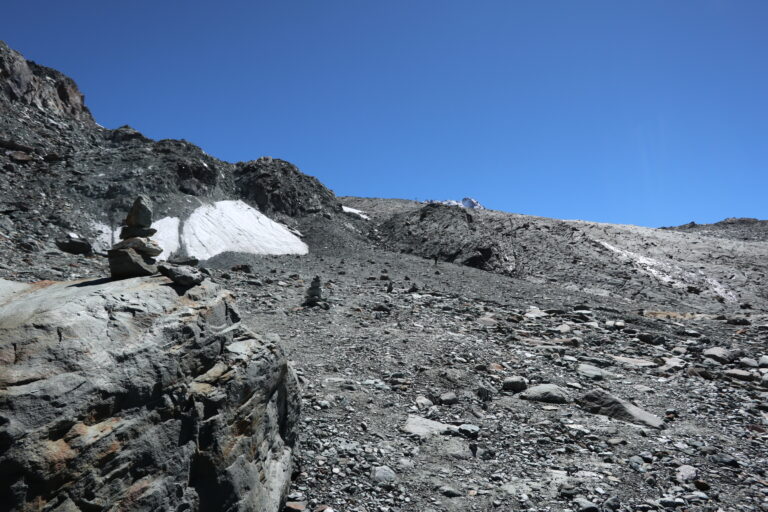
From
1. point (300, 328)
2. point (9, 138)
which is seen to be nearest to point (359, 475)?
point (300, 328)

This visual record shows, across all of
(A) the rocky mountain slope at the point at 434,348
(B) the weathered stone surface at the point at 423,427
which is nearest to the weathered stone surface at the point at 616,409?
(A) the rocky mountain slope at the point at 434,348

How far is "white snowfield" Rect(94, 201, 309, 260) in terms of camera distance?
2559 centimetres

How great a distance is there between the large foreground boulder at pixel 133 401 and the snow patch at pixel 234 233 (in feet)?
71.5

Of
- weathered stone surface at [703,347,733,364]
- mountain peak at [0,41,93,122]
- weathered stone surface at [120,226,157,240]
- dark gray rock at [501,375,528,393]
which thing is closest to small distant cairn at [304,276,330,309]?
dark gray rock at [501,375,528,393]

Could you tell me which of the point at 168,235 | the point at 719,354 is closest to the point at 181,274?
the point at 719,354

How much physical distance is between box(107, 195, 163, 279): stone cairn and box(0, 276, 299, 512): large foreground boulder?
0.35 metres

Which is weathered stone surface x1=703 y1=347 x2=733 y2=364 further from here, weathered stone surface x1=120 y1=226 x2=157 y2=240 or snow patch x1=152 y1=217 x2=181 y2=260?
snow patch x1=152 y1=217 x2=181 y2=260

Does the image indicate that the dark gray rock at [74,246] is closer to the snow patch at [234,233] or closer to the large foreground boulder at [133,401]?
the snow patch at [234,233]

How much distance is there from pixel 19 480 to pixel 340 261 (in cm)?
2555

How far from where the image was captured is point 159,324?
4.84 metres

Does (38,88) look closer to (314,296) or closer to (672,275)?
(314,296)

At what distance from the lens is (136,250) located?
6.17 metres

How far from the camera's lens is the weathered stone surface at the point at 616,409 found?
30.0 ft

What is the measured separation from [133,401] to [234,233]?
89.1 ft
